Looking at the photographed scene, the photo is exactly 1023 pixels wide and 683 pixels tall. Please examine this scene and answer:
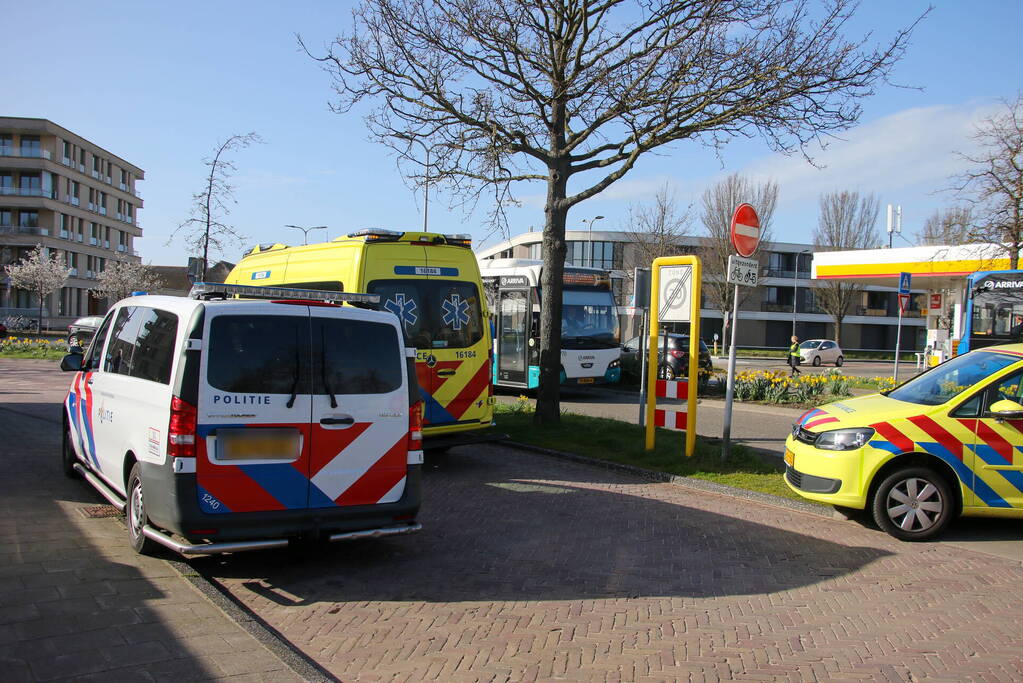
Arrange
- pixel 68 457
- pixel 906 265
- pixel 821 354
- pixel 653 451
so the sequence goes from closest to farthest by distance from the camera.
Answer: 1. pixel 68 457
2. pixel 653 451
3. pixel 906 265
4. pixel 821 354

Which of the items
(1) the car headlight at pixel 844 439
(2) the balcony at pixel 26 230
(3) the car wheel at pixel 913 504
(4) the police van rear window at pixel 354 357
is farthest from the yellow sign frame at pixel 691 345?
(2) the balcony at pixel 26 230

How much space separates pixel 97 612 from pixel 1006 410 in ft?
22.9

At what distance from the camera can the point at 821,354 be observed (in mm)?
43094

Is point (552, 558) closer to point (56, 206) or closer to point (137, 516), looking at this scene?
point (137, 516)

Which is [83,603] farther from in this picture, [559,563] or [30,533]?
[559,563]

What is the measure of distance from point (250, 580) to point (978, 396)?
20.3ft

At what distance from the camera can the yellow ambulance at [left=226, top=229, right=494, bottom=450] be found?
9328mm

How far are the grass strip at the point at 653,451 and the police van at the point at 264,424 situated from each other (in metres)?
4.50

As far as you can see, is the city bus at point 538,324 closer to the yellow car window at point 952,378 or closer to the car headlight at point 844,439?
the yellow car window at point 952,378

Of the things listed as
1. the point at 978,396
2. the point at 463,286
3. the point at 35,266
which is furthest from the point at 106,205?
the point at 978,396

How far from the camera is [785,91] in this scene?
10.1 m

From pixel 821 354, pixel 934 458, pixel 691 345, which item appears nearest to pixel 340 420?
pixel 934 458

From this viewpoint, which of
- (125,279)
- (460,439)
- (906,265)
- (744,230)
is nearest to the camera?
(744,230)

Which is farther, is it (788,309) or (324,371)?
(788,309)
